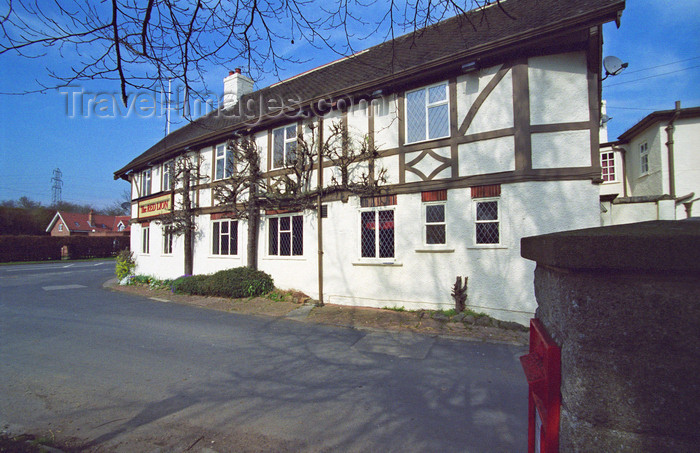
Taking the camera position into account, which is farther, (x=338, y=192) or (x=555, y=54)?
(x=338, y=192)

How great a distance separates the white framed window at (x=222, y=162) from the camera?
1411 cm

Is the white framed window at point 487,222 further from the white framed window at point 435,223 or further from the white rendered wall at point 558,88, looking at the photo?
the white rendered wall at point 558,88

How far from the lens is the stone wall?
101 cm

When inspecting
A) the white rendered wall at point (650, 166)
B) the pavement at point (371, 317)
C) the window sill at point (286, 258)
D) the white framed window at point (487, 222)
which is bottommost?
the pavement at point (371, 317)

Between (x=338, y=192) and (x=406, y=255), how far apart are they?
2901 mm

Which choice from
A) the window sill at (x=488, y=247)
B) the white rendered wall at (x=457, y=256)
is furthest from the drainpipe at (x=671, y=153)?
the window sill at (x=488, y=247)

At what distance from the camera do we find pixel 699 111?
13.3 metres

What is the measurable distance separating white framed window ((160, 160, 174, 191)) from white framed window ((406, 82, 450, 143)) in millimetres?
12355

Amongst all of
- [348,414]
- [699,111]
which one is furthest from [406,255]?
[699,111]

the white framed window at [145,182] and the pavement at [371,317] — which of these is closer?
the pavement at [371,317]

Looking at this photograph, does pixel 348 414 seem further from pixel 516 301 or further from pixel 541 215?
pixel 541 215

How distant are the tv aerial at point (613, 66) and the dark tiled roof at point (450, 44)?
1.80 meters

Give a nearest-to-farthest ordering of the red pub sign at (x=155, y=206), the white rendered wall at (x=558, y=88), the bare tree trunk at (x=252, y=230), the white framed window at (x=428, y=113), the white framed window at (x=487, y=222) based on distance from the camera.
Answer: the white rendered wall at (x=558, y=88)
the white framed window at (x=487, y=222)
the white framed window at (x=428, y=113)
the bare tree trunk at (x=252, y=230)
the red pub sign at (x=155, y=206)

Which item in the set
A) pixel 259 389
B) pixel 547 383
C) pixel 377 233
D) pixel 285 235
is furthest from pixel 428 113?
pixel 547 383
